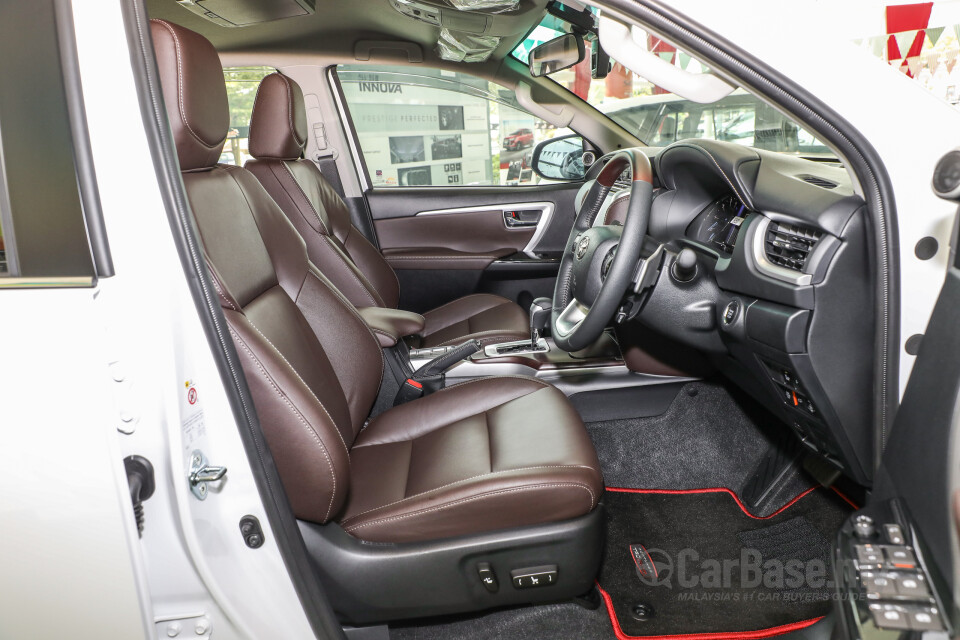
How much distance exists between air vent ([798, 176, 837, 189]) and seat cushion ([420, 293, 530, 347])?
1132mm

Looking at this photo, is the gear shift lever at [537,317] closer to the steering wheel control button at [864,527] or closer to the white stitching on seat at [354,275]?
the white stitching on seat at [354,275]

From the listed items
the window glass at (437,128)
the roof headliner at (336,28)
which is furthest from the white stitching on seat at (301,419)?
the window glass at (437,128)

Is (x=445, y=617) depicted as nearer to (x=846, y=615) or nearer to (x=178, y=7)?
(x=846, y=615)

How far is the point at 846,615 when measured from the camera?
35.5 inches

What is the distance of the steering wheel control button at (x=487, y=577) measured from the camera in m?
1.15

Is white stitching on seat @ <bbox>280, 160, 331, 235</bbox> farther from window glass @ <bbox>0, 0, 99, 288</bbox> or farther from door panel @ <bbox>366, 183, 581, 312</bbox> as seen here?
window glass @ <bbox>0, 0, 99, 288</bbox>

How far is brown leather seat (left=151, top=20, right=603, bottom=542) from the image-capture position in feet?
3.46

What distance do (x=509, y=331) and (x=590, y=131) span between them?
1.24 m

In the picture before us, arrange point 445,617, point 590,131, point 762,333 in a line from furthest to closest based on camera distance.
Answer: point 590,131, point 445,617, point 762,333

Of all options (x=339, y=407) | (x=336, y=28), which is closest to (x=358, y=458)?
(x=339, y=407)

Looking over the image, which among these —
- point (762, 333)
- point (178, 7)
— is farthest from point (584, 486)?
point (178, 7)

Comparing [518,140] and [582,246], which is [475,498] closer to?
[582,246]

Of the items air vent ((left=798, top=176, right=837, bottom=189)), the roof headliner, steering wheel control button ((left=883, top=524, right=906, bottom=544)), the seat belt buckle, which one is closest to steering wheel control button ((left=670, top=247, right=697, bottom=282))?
air vent ((left=798, top=176, right=837, bottom=189))

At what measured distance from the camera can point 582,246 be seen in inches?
58.3
